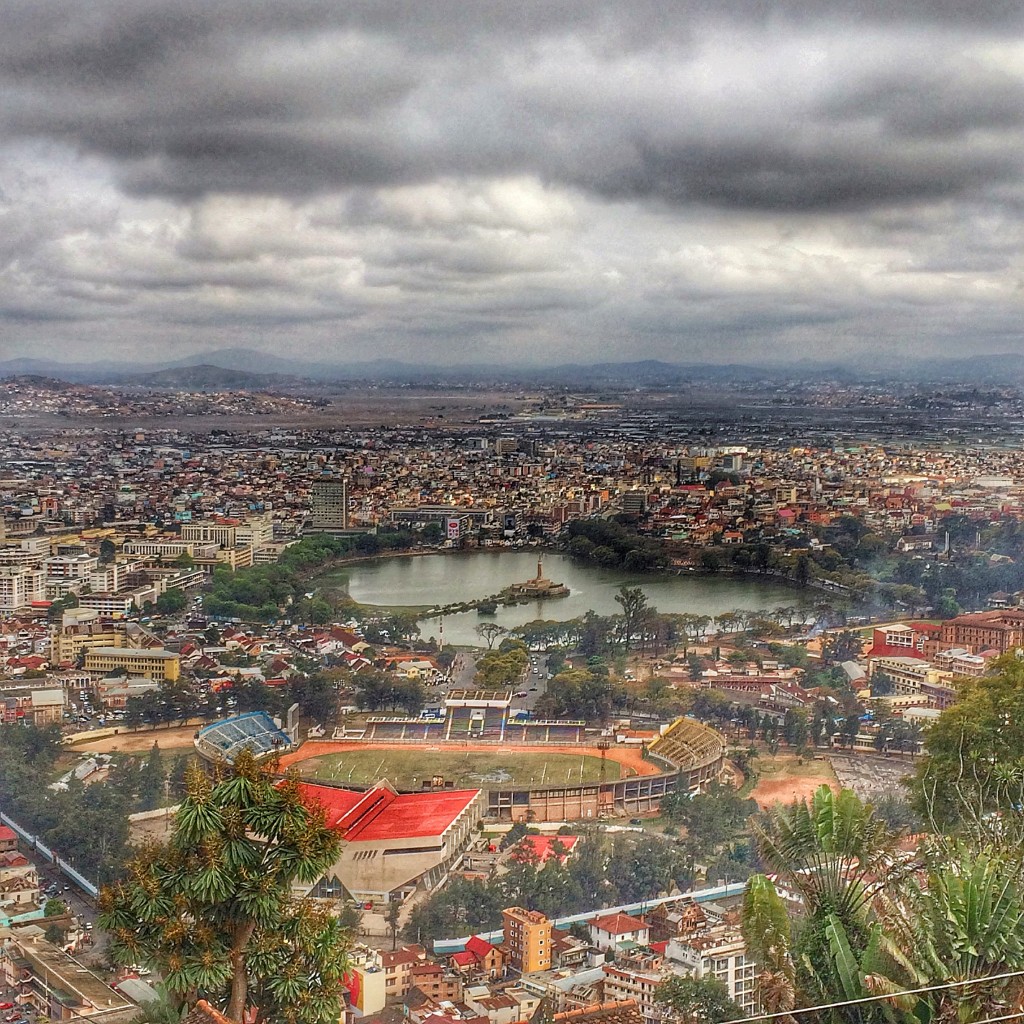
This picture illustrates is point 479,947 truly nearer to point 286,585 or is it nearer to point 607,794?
point 607,794

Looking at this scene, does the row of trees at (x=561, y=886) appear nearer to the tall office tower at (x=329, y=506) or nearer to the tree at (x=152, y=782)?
the tree at (x=152, y=782)

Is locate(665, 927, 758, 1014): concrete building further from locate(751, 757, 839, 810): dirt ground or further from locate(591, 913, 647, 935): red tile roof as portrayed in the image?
locate(751, 757, 839, 810): dirt ground

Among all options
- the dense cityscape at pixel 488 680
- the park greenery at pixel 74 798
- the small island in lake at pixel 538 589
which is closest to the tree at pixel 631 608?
the dense cityscape at pixel 488 680

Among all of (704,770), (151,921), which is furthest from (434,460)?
(151,921)

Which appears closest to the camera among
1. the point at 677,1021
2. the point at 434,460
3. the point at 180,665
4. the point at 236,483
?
the point at 677,1021

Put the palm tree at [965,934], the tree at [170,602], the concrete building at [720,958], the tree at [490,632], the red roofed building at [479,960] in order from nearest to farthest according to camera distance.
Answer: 1. the palm tree at [965,934]
2. the concrete building at [720,958]
3. the red roofed building at [479,960]
4. the tree at [170,602]
5. the tree at [490,632]

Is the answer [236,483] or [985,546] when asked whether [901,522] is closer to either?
[985,546]
